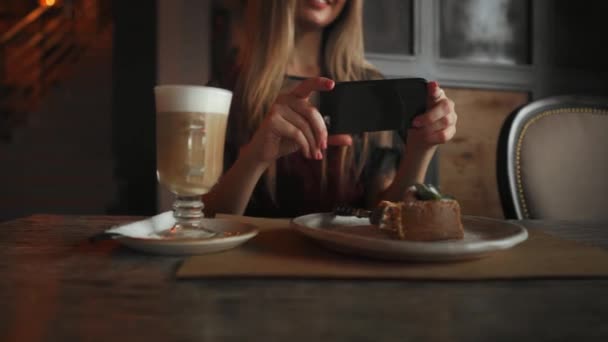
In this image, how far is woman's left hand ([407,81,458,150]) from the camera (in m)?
0.89

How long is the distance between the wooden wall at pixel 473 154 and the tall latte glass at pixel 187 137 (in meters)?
1.91

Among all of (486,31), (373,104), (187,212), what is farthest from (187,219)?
(486,31)

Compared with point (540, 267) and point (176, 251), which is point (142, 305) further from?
point (540, 267)

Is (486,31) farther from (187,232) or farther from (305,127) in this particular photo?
(187,232)

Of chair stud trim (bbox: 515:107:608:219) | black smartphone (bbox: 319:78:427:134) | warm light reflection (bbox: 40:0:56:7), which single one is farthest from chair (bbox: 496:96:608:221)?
warm light reflection (bbox: 40:0:56:7)

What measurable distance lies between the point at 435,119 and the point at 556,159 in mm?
474

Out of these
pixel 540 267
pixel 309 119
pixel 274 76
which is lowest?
pixel 540 267

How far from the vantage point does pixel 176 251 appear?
492 mm

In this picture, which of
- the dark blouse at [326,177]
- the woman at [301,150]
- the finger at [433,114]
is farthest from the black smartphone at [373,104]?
the dark blouse at [326,177]

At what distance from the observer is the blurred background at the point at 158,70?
2.30 m

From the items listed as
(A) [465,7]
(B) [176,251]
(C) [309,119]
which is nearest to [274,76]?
(C) [309,119]

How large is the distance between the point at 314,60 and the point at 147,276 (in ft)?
4.52

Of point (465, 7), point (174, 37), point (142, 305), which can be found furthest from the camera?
point (465, 7)

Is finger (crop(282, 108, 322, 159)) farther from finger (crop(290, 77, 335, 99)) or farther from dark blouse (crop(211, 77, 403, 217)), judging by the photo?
dark blouse (crop(211, 77, 403, 217))
